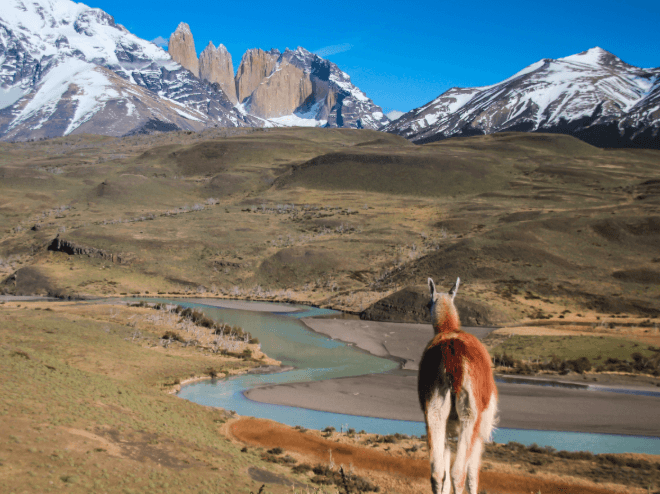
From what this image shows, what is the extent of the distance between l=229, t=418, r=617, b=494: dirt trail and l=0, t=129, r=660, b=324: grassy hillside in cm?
3001

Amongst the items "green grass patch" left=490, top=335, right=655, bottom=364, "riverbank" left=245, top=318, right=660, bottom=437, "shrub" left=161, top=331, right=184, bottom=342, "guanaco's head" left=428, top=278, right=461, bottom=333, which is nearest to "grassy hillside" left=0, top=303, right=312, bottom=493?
"riverbank" left=245, top=318, right=660, bottom=437

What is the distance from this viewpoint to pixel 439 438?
5.64 meters

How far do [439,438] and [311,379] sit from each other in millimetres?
24759

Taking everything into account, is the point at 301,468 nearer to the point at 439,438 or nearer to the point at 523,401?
the point at 439,438

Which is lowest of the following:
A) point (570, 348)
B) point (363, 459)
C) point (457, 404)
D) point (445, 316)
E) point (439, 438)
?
point (363, 459)

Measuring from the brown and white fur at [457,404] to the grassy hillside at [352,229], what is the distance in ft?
134

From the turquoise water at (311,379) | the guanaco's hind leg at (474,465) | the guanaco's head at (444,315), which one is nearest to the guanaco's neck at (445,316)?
the guanaco's head at (444,315)

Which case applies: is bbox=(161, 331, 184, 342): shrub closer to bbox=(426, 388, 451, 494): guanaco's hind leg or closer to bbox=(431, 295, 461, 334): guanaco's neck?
bbox=(431, 295, 461, 334): guanaco's neck

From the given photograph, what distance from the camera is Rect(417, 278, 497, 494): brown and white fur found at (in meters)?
5.62

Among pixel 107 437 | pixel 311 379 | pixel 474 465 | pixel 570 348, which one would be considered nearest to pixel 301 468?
pixel 107 437

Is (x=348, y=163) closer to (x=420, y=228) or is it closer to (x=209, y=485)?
(x=420, y=228)

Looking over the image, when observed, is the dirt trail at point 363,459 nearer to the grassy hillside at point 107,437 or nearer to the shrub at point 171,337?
the grassy hillside at point 107,437

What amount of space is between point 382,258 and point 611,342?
40.1 m

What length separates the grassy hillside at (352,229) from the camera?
181 ft
